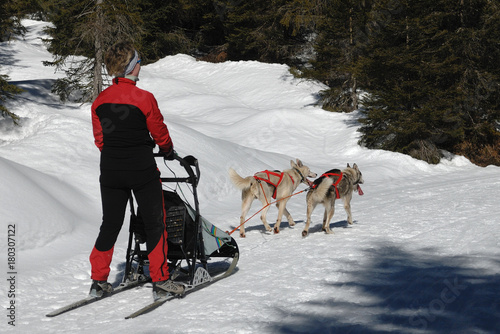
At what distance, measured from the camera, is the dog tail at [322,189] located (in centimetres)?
741

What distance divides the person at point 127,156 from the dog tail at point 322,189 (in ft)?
11.7

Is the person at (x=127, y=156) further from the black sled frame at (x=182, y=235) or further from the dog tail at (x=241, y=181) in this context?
the dog tail at (x=241, y=181)

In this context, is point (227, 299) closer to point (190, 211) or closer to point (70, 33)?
point (190, 211)

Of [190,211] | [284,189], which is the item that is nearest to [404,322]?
[190,211]

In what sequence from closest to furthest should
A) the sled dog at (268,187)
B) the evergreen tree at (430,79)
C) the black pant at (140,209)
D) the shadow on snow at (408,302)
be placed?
the shadow on snow at (408,302), the black pant at (140,209), the sled dog at (268,187), the evergreen tree at (430,79)

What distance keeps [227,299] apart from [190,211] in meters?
0.92

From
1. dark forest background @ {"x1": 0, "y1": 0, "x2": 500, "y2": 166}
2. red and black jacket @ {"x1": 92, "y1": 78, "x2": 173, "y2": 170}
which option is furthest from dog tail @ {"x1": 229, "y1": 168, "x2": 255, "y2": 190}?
dark forest background @ {"x1": 0, "y1": 0, "x2": 500, "y2": 166}

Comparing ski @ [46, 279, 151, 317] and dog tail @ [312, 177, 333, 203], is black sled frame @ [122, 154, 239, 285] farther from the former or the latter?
dog tail @ [312, 177, 333, 203]

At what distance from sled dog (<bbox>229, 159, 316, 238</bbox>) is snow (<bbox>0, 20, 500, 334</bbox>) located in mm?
355

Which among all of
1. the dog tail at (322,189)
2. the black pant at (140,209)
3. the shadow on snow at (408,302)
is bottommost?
the shadow on snow at (408,302)

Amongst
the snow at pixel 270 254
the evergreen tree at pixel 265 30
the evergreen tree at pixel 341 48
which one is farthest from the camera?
the evergreen tree at pixel 265 30

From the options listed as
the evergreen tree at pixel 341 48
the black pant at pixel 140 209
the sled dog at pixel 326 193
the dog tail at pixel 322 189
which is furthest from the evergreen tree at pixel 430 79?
the black pant at pixel 140 209

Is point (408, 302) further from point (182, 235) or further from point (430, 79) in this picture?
point (430, 79)

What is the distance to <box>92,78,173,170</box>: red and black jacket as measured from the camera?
3.98 meters
